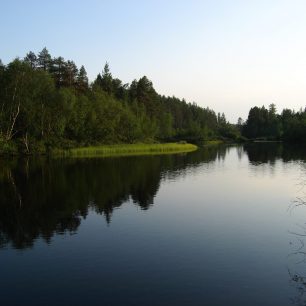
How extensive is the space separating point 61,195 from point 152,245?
19.6 metres

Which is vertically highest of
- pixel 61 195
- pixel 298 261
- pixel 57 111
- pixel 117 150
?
pixel 57 111

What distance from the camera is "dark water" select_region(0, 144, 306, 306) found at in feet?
53.9

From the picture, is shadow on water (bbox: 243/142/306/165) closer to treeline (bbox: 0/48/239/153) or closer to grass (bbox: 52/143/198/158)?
grass (bbox: 52/143/198/158)

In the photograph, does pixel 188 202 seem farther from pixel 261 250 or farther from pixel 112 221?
pixel 261 250

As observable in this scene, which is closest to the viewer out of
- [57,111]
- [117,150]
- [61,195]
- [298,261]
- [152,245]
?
[298,261]

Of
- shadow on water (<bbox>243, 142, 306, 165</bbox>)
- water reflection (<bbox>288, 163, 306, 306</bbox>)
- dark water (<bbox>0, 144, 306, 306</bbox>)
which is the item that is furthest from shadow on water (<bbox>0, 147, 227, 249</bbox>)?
shadow on water (<bbox>243, 142, 306, 165</bbox>)

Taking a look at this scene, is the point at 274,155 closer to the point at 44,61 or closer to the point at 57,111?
the point at 57,111

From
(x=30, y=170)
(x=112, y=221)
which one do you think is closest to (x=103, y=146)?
(x=30, y=170)

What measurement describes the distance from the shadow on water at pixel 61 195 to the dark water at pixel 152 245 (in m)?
0.11

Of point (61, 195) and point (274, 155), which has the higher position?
point (274, 155)

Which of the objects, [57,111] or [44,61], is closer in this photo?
[57,111]

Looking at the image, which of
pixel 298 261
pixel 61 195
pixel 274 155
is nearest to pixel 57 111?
pixel 274 155

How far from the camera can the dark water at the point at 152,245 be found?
16.4m

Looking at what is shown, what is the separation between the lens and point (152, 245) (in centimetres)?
2286
